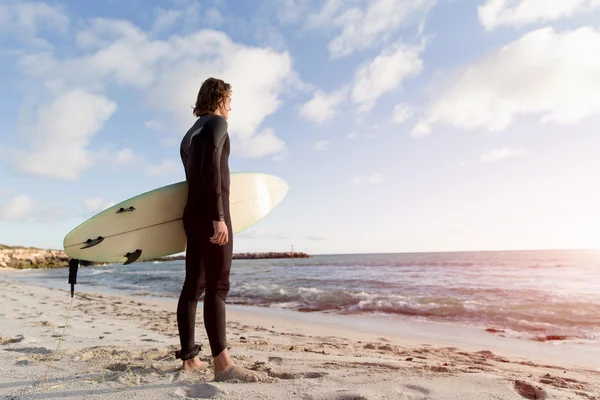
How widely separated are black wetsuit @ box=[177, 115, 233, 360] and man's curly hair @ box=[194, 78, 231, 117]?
10 cm

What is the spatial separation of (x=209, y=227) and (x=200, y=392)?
82 cm

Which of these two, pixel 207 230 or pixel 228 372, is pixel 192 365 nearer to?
pixel 228 372

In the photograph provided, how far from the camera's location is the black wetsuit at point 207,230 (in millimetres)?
2053

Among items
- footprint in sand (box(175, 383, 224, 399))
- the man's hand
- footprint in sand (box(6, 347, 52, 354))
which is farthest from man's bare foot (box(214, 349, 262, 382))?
footprint in sand (box(6, 347, 52, 354))

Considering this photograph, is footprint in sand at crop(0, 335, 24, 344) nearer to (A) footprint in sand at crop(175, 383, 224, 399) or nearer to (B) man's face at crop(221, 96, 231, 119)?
(A) footprint in sand at crop(175, 383, 224, 399)

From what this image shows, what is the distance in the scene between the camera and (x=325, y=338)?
420cm

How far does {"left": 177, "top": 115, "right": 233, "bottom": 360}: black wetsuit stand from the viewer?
2053mm

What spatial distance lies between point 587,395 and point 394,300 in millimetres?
5233

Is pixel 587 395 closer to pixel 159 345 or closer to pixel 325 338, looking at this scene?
pixel 325 338

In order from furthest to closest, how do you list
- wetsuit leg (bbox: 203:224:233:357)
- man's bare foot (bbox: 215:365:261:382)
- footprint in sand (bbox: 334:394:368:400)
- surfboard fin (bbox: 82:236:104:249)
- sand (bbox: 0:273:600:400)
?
1. surfboard fin (bbox: 82:236:104:249)
2. wetsuit leg (bbox: 203:224:233:357)
3. man's bare foot (bbox: 215:365:261:382)
4. sand (bbox: 0:273:600:400)
5. footprint in sand (bbox: 334:394:368:400)

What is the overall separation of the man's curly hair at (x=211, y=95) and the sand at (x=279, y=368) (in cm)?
150

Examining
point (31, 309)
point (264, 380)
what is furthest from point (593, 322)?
point (31, 309)

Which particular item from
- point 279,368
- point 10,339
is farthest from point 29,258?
point 279,368

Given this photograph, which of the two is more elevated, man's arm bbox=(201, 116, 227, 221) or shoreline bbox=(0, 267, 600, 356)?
man's arm bbox=(201, 116, 227, 221)
